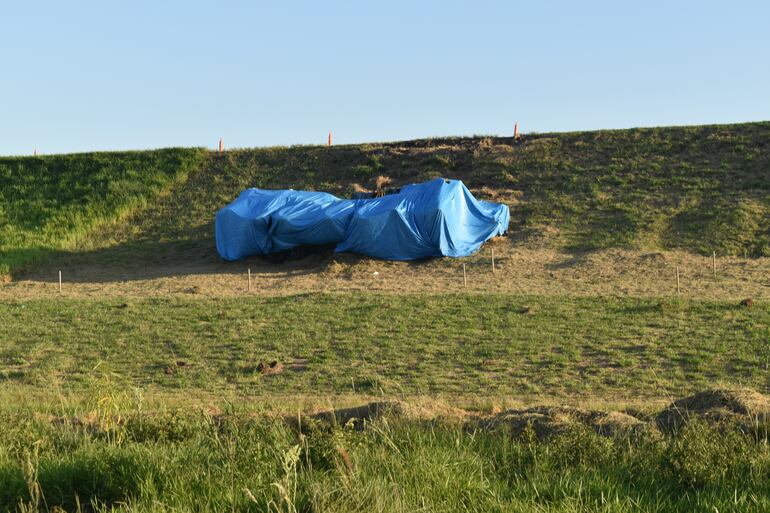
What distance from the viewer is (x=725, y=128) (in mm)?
33875

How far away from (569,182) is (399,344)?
16.8m

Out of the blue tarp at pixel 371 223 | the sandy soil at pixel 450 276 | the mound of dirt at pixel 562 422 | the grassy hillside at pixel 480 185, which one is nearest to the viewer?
the mound of dirt at pixel 562 422

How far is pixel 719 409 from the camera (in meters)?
8.38

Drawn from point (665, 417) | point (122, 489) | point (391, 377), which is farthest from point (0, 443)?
point (391, 377)

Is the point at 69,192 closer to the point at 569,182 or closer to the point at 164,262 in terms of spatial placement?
the point at 164,262

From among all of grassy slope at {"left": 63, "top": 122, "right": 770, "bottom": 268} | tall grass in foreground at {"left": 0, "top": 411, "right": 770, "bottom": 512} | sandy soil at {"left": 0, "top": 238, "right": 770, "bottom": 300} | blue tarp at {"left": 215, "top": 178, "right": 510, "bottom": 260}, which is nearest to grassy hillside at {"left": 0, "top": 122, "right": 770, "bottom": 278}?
grassy slope at {"left": 63, "top": 122, "right": 770, "bottom": 268}

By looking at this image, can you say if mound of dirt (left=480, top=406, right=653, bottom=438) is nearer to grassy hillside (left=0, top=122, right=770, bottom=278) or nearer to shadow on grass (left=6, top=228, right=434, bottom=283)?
shadow on grass (left=6, top=228, right=434, bottom=283)

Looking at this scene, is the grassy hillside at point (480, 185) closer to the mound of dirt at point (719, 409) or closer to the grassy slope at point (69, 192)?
the grassy slope at point (69, 192)

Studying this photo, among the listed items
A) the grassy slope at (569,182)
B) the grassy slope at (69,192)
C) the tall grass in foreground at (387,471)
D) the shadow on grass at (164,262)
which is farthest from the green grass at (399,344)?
the grassy slope at (69,192)

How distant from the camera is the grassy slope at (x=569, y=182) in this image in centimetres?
2689

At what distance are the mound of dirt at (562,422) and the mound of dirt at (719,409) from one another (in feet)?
1.20

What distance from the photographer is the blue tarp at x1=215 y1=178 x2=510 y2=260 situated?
25.2 metres

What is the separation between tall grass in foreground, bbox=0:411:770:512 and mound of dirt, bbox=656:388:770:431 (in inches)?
18.5

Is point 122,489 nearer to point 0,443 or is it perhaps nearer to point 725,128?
point 0,443
